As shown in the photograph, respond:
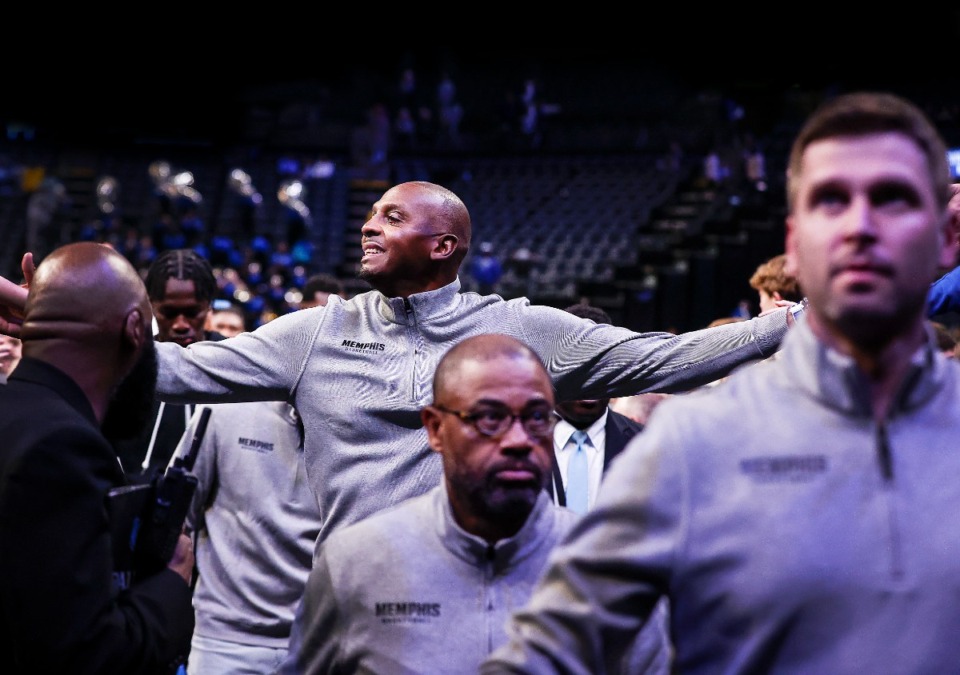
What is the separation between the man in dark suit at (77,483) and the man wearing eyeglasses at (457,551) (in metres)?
0.30

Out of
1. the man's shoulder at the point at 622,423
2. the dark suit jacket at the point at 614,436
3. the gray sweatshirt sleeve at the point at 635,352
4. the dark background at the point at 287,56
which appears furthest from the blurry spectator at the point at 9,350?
the dark background at the point at 287,56

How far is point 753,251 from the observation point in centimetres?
1385

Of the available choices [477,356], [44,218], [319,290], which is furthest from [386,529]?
[44,218]

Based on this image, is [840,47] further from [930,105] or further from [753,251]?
[753,251]

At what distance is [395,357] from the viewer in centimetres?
342

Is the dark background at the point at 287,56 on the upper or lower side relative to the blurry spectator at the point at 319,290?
upper

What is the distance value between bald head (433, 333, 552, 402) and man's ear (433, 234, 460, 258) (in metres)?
1.08

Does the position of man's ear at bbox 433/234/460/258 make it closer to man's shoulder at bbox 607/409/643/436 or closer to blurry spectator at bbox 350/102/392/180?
man's shoulder at bbox 607/409/643/436

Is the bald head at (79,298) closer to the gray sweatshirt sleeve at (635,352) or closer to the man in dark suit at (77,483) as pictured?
the man in dark suit at (77,483)

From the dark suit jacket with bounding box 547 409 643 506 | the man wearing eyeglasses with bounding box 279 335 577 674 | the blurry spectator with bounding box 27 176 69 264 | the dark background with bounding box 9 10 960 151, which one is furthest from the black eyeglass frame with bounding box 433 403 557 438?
the dark background with bounding box 9 10 960 151

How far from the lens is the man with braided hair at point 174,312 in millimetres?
4633

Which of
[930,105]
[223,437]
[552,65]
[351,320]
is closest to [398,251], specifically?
[351,320]

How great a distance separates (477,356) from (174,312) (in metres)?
2.72

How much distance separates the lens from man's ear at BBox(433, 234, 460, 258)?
361 cm
